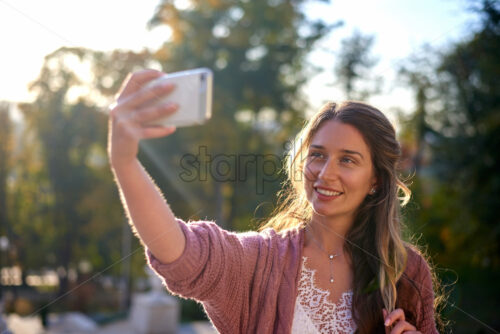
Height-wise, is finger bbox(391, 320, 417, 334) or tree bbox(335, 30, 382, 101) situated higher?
tree bbox(335, 30, 382, 101)

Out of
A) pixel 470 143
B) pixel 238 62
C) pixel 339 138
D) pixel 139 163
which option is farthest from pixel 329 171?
pixel 238 62

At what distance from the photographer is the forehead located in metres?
2.31

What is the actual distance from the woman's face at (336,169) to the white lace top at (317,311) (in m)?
0.31

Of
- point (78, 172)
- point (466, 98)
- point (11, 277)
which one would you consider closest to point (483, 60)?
point (466, 98)

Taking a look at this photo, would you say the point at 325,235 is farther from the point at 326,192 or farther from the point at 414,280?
the point at 414,280

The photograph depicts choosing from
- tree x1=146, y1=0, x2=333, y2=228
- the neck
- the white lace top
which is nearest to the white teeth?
the neck

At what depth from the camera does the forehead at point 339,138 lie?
231 centimetres

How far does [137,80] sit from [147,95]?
0.07 meters

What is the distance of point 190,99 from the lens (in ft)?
3.93

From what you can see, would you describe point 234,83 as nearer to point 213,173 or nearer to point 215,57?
point 215,57

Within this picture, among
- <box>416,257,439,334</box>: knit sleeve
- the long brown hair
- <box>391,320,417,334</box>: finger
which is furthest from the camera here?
<box>416,257,439,334</box>: knit sleeve

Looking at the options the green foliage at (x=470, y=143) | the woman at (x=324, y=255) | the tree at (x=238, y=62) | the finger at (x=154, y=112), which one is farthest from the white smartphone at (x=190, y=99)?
the tree at (x=238, y=62)

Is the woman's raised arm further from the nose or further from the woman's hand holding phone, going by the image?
Result: the nose

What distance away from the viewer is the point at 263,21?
1889 centimetres
